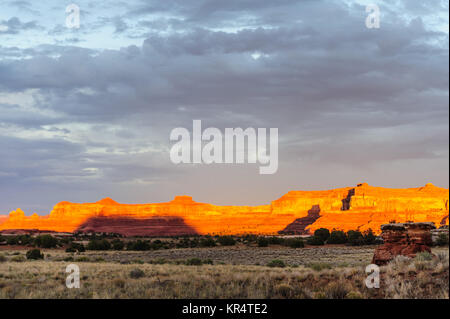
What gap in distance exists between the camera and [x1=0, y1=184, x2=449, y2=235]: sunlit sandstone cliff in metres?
133

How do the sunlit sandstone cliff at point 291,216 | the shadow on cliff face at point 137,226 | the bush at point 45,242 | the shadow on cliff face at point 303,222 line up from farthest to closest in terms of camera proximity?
the shadow on cliff face at point 137,226
the shadow on cliff face at point 303,222
the sunlit sandstone cliff at point 291,216
the bush at point 45,242

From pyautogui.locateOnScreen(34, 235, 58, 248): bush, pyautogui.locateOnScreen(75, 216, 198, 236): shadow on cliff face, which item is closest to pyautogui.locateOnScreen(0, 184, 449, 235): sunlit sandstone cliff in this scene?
pyautogui.locateOnScreen(75, 216, 198, 236): shadow on cliff face

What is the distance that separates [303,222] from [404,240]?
473 ft

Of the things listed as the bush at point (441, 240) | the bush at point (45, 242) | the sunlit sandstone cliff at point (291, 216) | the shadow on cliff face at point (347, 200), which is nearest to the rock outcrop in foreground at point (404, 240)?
the bush at point (441, 240)

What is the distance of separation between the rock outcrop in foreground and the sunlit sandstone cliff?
321ft

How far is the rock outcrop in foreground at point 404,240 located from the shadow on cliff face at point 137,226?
470ft

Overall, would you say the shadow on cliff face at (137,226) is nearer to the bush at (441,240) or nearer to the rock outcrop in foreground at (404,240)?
the rock outcrop in foreground at (404,240)

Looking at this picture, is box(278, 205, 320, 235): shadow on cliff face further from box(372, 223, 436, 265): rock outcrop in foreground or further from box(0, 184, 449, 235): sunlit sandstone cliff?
box(372, 223, 436, 265): rock outcrop in foreground

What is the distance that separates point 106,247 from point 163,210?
137 meters

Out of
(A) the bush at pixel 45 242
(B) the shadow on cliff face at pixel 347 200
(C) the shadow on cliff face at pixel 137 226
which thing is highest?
(B) the shadow on cliff face at pixel 347 200

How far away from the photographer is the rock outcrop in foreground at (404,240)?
19812 mm

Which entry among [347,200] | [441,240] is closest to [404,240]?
[441,240]

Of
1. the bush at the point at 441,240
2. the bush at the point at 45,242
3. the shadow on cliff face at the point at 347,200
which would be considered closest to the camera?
the bush at the point at 441,240

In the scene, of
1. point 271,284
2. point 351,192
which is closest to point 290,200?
point 351,192
